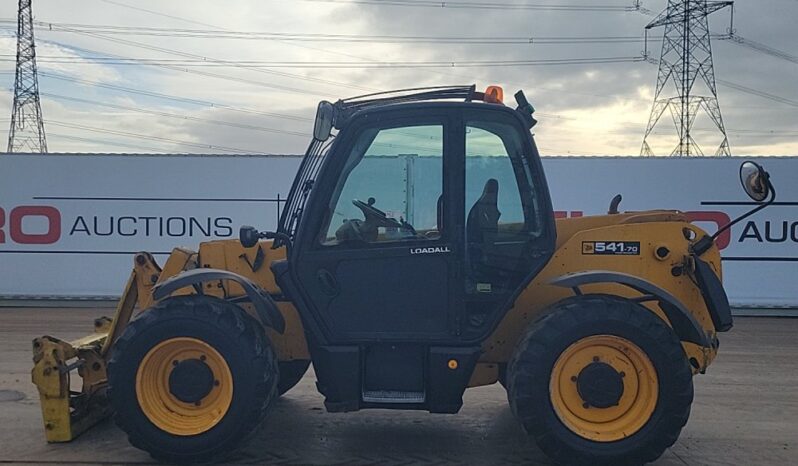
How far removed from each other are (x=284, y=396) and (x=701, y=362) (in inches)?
141

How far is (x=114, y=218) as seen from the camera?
13.6m

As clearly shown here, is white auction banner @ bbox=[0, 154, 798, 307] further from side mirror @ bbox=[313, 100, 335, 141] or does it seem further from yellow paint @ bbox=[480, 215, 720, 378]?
side mirror @ bbox=[313, 100, 335, 141]

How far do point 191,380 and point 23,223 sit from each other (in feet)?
34.3

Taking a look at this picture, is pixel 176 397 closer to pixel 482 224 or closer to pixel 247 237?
pixel 247 237

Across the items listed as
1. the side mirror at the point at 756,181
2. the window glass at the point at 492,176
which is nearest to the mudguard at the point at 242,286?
the window glass at the point at 492,176

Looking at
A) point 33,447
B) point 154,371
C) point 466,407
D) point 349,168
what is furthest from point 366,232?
point 33,447

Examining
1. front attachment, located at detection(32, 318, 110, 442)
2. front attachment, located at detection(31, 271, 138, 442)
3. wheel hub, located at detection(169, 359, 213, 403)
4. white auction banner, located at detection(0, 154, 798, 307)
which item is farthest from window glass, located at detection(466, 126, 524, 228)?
white auction banner, located at detection(0, 154, 798, 307)

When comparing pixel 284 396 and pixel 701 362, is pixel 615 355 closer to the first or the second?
pixel 701 362

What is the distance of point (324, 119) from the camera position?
16.5 ft

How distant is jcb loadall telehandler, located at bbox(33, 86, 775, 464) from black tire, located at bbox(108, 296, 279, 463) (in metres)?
0.01

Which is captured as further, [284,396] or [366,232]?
[284,396]

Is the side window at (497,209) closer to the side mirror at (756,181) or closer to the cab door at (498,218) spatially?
the cab door at (498,218)

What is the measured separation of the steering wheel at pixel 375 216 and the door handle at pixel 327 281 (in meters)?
0.44

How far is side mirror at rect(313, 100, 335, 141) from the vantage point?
502 cm
